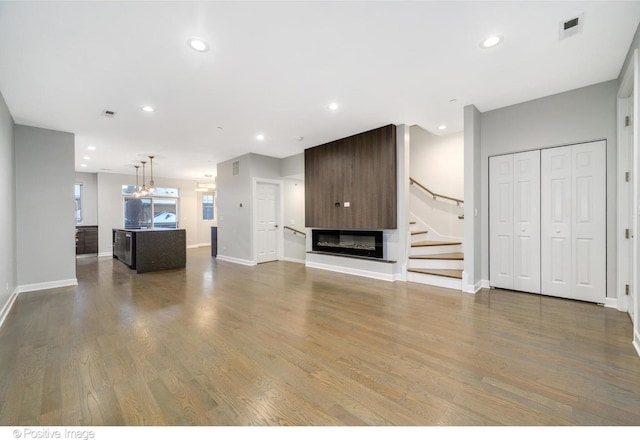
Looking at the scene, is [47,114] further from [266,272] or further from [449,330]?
[449,330]

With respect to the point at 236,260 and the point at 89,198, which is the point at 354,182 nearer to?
the point at 236,260

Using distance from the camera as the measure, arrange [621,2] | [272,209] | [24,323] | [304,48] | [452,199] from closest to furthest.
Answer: [621,2], [304,48], [24,323], [452,199], [272,209]

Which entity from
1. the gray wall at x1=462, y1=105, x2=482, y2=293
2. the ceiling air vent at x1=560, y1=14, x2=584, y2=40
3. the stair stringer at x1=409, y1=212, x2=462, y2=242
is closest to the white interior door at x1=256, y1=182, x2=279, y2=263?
the stair stringer at x1=409, y1=212, x2=462, y2=242

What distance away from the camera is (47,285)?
488cm

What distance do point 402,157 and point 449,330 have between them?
10.3ft

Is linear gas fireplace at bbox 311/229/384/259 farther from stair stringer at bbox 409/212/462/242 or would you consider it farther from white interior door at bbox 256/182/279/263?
white interior door at bbox 256/182/279/263

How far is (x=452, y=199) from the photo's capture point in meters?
6.00

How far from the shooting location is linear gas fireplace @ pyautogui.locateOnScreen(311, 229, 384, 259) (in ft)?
18.3

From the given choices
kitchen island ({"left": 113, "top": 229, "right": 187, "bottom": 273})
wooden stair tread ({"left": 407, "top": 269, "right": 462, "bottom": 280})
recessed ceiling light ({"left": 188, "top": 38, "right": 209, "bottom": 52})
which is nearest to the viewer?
recessed ceiling light ({"left": 188, "top": 38, "right": 209, "bottom": 52})

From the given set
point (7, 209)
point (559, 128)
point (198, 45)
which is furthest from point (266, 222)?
point (559, 128)

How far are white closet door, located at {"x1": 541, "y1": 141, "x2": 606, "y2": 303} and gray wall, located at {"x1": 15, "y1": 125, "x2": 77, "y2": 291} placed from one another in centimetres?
778

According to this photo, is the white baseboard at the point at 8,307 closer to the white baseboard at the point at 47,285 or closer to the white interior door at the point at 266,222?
the white baseboard at the point at 47,285

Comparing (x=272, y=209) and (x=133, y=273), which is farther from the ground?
(x=272, y=209)

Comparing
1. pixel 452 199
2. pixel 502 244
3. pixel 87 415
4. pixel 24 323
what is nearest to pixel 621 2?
Result: pixel 502 244
